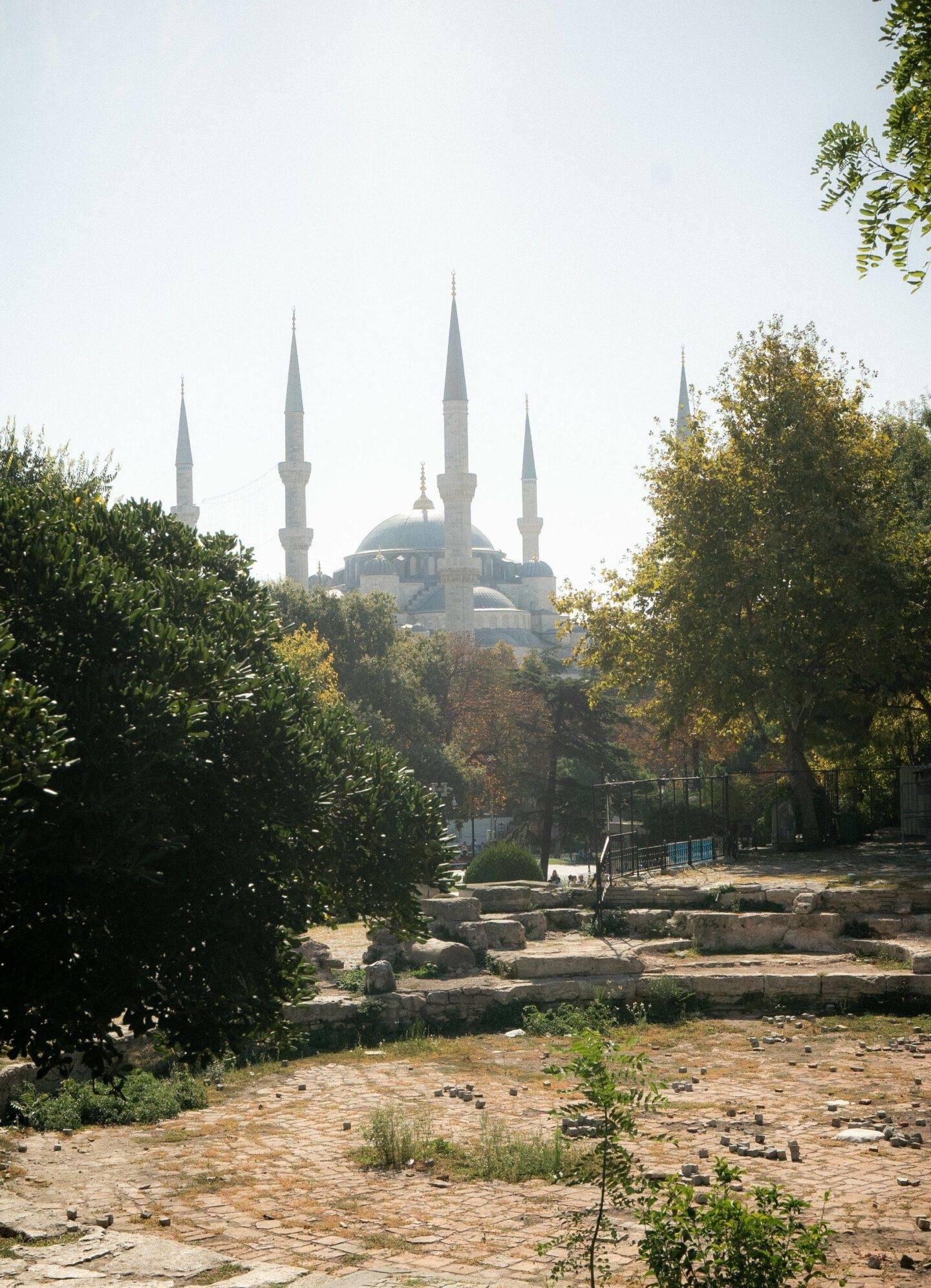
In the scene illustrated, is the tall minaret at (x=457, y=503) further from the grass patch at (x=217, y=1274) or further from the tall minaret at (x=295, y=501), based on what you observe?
the grass patch at (x=217, y=1274)

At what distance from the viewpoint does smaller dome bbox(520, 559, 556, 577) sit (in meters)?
93.4

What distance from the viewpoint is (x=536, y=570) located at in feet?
307

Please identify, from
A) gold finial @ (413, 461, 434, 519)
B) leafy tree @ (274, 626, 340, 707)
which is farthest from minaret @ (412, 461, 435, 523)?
leafy tree @ (274, 626, 340, 707)

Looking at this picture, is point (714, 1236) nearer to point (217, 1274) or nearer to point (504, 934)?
point (217, 1274)

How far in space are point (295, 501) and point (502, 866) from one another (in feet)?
A: 155

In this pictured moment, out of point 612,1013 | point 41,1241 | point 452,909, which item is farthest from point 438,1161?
point 452,909

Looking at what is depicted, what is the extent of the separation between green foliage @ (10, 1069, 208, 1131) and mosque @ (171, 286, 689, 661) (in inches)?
1787

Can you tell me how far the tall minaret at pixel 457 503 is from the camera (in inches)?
2264

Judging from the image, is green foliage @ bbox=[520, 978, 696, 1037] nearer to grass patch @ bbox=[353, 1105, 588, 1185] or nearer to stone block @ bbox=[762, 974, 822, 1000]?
stone block @ bbox=[762, 974, 822, 1000]

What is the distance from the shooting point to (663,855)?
18.5m

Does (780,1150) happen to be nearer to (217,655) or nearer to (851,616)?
(217,655)

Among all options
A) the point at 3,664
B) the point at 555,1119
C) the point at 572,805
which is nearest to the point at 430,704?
the point at 572,805

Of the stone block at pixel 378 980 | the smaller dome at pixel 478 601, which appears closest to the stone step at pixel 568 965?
the stone block at pixel 378 980

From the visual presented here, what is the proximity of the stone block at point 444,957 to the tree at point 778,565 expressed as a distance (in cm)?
827
